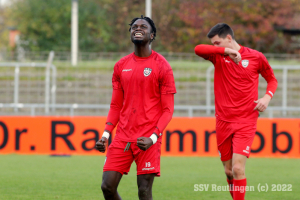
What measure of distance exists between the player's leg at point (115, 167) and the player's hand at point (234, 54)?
162cm

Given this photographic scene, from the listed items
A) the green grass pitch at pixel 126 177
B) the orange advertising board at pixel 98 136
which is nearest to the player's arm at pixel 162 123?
the green grass pitch at pixel 126 177

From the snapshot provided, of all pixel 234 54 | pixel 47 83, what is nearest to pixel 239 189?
pixel 234 54

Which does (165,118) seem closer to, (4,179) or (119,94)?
(119,94)

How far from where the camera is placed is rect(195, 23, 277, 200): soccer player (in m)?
5.78

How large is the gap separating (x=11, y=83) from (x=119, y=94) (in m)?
11.8

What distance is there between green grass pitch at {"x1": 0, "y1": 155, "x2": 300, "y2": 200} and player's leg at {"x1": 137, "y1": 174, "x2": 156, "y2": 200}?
2.19m

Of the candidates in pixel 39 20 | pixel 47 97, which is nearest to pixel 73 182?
pixel 47 97

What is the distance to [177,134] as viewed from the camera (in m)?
12.6

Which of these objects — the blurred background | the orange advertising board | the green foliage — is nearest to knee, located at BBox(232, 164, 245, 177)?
the orange advertising board

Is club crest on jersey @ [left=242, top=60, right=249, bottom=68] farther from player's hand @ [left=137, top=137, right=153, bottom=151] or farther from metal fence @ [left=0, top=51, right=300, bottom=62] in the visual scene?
metal fence @ [left=0, top=51, right=300, bottom=62]

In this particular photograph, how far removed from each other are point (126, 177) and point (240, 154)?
12.2 ft

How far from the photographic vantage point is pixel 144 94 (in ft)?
15.9

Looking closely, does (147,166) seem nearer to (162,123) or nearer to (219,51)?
(162,123)

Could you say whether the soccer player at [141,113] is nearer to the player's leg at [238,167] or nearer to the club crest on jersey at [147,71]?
the club crest on jersey at [147,71]
